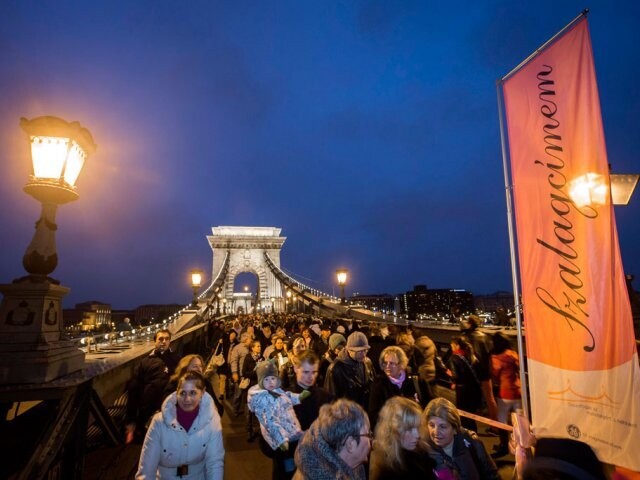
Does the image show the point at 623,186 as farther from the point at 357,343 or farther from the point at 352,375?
the point at 352,375

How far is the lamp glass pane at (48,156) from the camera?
3219 millimetres

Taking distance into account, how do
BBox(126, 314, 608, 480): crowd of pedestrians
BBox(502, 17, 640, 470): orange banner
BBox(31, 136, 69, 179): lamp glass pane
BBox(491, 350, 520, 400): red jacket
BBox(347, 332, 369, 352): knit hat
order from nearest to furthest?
BBox(126, 314, 608, 480): crowd of pedestrians < BBox(502, 17, 640, 470): orange banner < BBox(31, 136, 69, 179): lamp glass pane < BBox(347, 332, 369, 352): knit hat < BBox(491, 350, 520, 400): red jacket

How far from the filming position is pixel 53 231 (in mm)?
3307

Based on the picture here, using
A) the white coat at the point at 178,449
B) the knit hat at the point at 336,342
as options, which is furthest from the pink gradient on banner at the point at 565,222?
the knit hat at the point at 336,342

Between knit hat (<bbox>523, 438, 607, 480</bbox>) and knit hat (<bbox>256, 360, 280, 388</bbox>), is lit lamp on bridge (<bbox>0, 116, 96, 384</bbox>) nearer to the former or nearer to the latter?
knit hat (<bbox>256, 360, 280, 388</bbox>)

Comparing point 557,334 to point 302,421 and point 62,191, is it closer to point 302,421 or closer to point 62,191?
point 302,421

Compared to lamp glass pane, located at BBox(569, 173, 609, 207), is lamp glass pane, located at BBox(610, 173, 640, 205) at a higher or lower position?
higher

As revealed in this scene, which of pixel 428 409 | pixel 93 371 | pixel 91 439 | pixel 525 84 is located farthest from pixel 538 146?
pixel 91 439

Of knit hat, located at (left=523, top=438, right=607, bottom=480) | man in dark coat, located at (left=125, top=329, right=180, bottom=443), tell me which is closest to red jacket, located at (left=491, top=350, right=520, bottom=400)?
knit hat, located at (left=523, top=438, right=607, bottom=480)

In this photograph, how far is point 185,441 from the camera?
2.70 meters

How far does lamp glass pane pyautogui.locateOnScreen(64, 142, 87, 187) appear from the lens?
331 cm

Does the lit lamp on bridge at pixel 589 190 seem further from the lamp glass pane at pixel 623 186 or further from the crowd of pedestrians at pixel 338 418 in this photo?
the crowd of pedestrians at pixel 338 418

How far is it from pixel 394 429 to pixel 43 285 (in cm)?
318

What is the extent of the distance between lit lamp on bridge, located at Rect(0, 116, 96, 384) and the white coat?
1.10 m
